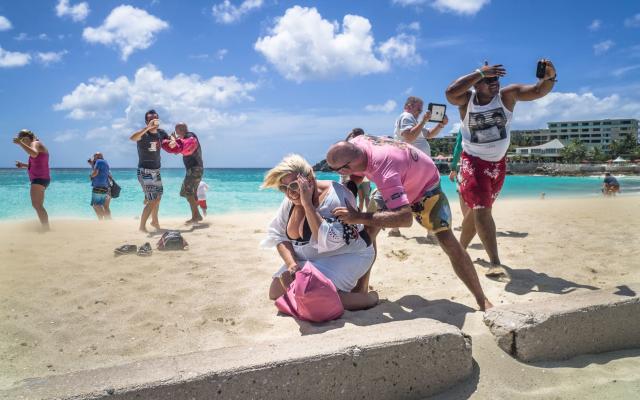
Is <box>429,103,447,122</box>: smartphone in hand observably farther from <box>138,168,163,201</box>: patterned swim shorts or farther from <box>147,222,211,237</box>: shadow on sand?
<box>138,168,163,201</box>: patterned swim shorts

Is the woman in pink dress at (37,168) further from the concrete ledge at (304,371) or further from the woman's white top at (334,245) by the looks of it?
the concrete ledge at (304,371)

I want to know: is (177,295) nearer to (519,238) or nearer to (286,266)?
(286,266)

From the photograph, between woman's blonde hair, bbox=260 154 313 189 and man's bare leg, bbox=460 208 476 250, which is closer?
woman's blonde hair, bbox=260 154 313 189

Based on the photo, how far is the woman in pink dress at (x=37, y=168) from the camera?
7.24 metres

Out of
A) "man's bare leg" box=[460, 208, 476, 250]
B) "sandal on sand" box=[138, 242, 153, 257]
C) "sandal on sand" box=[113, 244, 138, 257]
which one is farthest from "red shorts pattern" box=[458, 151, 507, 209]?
"sandal on sand" box=[113, 244, 138, 257]

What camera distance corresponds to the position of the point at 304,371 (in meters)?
1.97

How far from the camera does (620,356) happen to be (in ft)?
8.41

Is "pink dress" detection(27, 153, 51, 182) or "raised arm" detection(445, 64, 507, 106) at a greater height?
"raised arm" detection(445, 64, 507, 106)

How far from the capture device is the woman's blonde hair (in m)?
2.98

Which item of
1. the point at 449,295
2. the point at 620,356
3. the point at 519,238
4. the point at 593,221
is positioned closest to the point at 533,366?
the point at 620,356

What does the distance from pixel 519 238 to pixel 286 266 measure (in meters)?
4.12

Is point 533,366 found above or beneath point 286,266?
beneath

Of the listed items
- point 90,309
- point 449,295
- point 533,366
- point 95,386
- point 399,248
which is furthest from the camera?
point 399,248

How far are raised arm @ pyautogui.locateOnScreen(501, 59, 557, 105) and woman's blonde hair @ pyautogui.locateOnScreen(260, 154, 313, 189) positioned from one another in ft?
6.62
